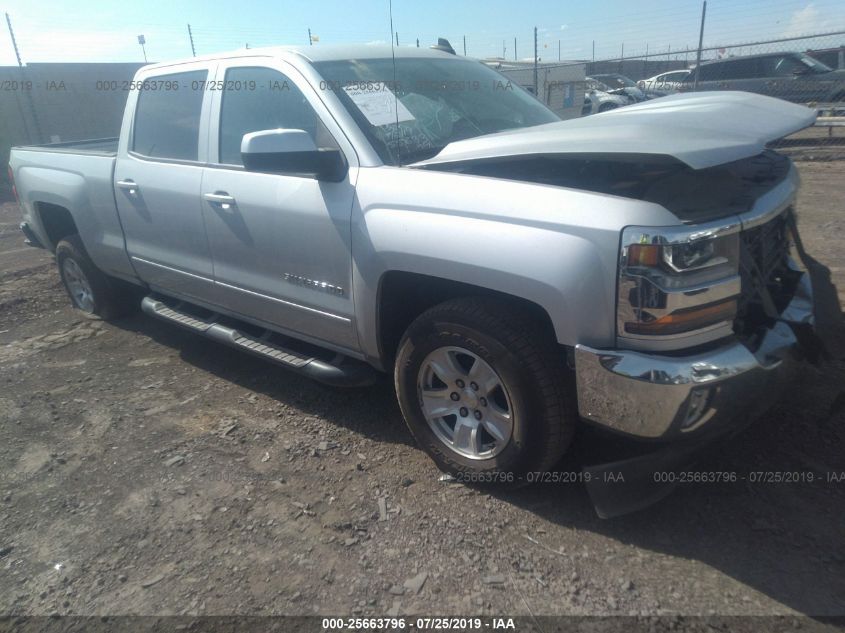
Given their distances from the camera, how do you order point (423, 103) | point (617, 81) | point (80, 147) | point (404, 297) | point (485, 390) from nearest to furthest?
1. point (485, 390)
2. point (404, 297)
3. point (423, 103)
4. point (80, 147)
5. point (617, 81)

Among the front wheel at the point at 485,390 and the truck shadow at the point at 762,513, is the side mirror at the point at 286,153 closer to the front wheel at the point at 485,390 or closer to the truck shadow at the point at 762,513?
the front wheel at the point at 485,390

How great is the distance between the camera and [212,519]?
283 centimetres

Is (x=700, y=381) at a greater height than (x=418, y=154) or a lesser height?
lesser

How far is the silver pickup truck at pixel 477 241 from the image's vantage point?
2215 millimetres

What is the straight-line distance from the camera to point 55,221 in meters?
5.46

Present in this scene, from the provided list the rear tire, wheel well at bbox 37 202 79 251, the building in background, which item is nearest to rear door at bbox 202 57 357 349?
the rear tire

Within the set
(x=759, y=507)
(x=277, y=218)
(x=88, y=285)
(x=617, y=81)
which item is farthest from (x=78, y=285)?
(x=617, y=81)

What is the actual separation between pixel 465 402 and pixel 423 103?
164cm

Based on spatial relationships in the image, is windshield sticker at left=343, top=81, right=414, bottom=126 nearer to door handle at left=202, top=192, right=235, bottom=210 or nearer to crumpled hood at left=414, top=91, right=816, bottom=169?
crumpled hood at left=414, top=91, right=816, bottom=169

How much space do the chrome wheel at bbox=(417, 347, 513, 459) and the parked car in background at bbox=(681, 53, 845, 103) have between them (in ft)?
42.0

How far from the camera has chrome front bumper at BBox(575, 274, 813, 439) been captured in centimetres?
217

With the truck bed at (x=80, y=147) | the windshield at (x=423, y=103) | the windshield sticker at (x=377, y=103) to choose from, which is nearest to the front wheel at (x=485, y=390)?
the windshield at (x=423, y=103)

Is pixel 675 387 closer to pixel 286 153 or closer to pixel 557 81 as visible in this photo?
pixel 286 153

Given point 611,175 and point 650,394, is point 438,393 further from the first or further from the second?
point 611,175
